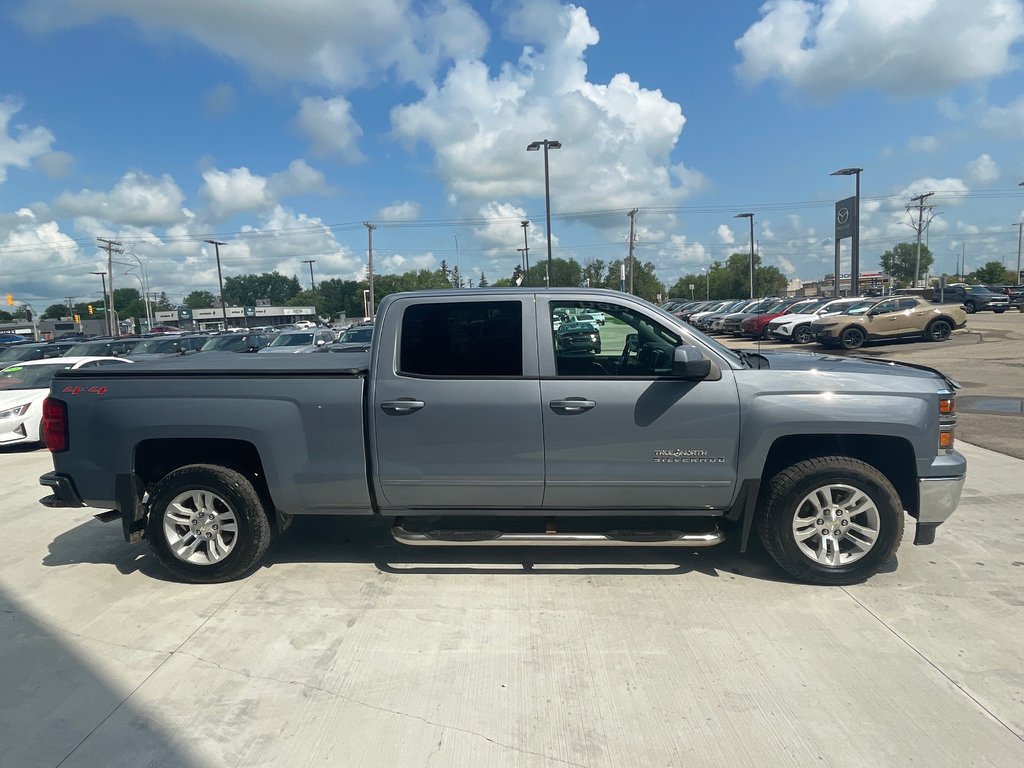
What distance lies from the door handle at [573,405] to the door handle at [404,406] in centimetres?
83

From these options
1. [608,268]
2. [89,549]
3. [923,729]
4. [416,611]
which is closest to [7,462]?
[89,549]

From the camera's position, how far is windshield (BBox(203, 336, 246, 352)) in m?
21.0

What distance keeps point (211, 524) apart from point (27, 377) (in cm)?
879

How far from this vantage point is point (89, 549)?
524 cm

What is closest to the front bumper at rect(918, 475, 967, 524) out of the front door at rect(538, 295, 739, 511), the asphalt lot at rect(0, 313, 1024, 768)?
the asphalt lot at rect(0, 313, 1024, 768)

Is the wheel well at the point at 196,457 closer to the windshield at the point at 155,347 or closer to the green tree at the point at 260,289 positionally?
the windshield at the point at 155,347

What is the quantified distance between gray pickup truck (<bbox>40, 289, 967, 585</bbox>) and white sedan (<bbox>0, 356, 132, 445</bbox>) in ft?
20.5

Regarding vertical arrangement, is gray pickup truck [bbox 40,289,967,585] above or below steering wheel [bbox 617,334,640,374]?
below

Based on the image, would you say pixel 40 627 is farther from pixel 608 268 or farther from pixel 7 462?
pixel 608 268

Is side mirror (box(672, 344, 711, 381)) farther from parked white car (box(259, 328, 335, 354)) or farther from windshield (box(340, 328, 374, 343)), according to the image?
parked white car (box(259, 328, 335, 354))

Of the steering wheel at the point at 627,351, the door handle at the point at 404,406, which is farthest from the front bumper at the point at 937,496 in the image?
the door handle at the point at 404,406

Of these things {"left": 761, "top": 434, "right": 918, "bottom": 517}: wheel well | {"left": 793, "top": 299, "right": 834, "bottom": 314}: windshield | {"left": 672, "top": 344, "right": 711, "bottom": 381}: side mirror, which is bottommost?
{"left": 761, "top": 434, "right": 918, "bottom": 517}: wheel well

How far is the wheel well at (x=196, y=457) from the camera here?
4434 mm

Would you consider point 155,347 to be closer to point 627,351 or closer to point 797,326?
point 627,351
